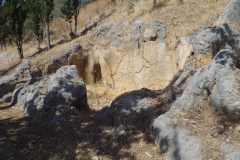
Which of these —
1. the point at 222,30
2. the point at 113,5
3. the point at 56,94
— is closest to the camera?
the point at 222,30

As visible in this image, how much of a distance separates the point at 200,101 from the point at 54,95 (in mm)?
3983

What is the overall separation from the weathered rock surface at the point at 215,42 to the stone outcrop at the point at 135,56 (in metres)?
1.67

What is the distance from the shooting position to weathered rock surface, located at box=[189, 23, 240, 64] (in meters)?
5.88

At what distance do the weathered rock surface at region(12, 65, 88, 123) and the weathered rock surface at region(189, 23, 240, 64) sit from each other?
3.46 m

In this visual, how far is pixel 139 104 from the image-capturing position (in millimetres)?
5023

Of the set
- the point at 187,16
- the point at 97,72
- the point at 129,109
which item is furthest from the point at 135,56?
the point at 129,109

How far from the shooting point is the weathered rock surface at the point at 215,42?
5882 mm

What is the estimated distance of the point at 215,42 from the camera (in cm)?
597

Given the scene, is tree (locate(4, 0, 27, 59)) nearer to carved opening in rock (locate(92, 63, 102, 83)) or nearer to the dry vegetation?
carved opening in rock (locate(92, 63, 102, 83))

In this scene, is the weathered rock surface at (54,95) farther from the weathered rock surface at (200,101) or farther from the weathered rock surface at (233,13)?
the weathered rock surface at (233,13)

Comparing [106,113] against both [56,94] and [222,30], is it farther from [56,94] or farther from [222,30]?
[222,30]

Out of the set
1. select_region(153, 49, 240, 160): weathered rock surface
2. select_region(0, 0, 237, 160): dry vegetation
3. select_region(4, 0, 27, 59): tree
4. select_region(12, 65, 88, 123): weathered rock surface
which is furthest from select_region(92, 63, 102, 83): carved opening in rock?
select_region(153, 49, 240, 160): weathered rock surface

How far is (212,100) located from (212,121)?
37cm

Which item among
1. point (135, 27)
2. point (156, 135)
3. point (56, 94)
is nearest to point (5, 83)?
point (56, 94)
